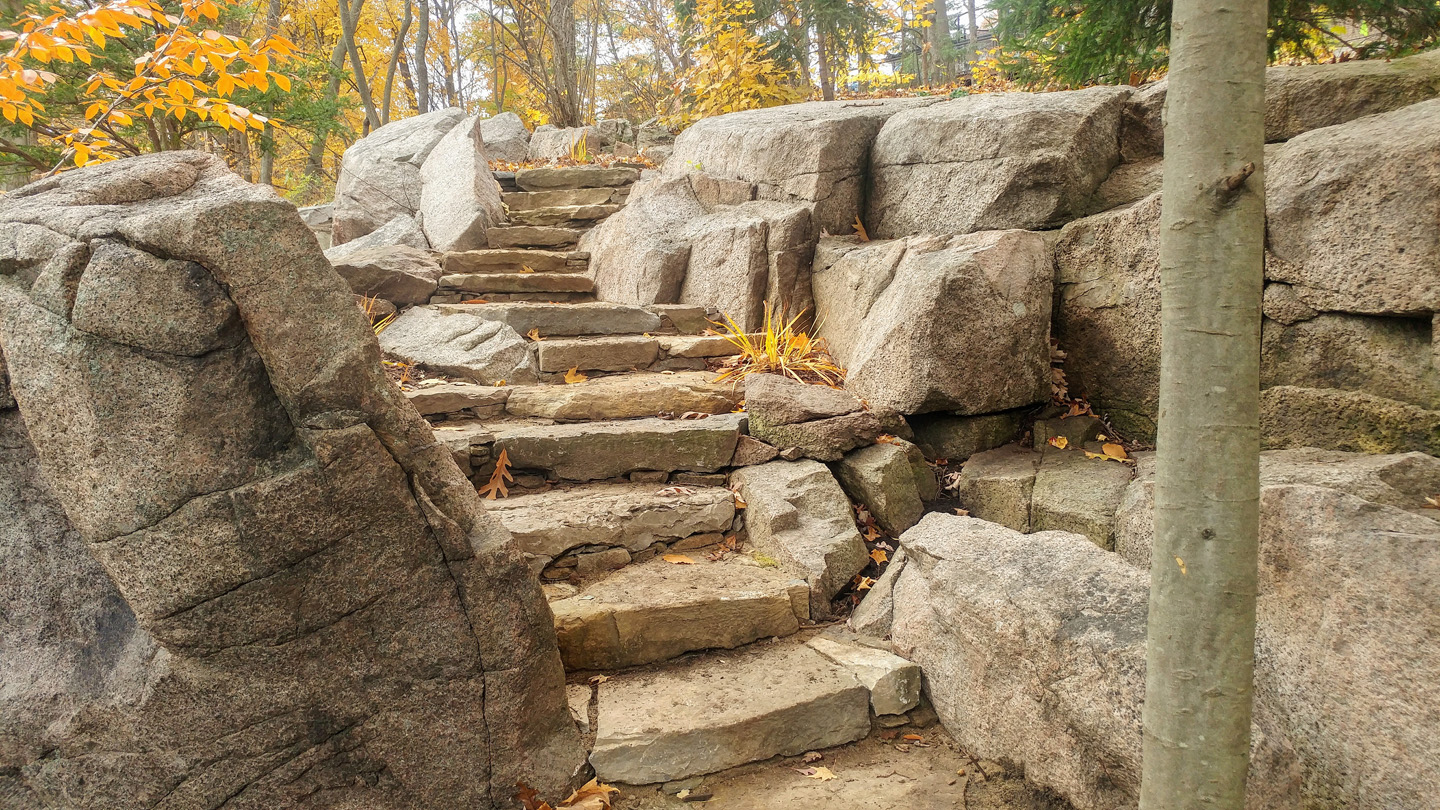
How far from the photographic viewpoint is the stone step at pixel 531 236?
294 inches

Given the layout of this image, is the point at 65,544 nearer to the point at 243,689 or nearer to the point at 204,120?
the point at 243,689

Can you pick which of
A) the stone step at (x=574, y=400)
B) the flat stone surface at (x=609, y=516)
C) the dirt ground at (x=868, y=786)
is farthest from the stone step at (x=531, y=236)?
the dirt ground at (x=868, y=786)

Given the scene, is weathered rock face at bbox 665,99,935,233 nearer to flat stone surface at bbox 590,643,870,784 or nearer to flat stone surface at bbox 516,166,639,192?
flat stone surface at bbox 516,166,639,192

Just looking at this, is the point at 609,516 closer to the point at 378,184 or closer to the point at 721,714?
the point at 721,714

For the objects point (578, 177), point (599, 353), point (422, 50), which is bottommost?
point (599, 353)

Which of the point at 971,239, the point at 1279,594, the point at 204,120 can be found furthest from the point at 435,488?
the point at 204,120

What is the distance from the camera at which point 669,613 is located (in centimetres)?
318

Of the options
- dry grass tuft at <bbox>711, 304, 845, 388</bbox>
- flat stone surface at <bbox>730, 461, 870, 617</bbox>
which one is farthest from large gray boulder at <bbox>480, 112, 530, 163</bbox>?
flat stone surface at <bbox>730, 461, 870, 617</bbox>

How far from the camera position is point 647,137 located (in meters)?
12.1

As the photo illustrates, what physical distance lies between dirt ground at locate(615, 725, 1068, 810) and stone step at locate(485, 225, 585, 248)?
5.92 metres

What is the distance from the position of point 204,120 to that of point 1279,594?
9.05m

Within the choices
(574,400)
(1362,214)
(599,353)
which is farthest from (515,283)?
(1362,214)

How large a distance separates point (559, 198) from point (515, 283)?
2516 millimetres

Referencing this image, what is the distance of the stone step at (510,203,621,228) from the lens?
8039mm
